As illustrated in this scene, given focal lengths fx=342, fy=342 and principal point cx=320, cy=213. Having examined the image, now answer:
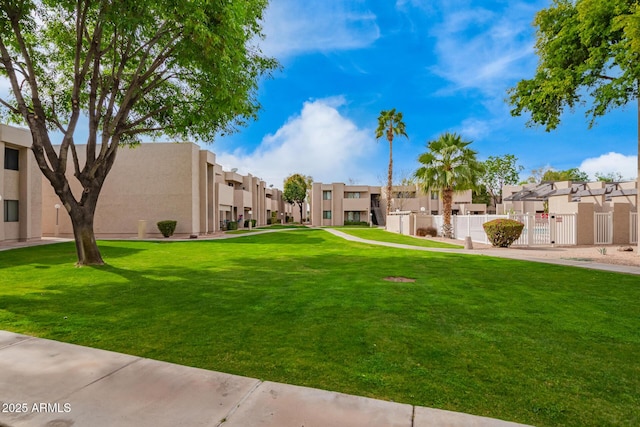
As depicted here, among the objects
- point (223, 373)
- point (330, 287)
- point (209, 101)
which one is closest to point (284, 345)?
point (223, 373)

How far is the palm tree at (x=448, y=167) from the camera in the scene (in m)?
23.9

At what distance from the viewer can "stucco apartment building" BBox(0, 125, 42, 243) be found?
2142 cm

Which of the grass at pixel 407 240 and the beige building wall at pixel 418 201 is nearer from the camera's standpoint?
the grass at pixel 407 240

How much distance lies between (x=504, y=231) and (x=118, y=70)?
1968 centimetres

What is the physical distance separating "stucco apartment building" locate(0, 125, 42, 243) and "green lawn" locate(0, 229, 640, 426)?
1584 centimetres

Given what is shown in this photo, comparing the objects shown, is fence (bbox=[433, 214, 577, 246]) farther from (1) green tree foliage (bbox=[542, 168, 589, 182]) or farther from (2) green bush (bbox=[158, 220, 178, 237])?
(1) green tree foliage (bbox=[542, 168, 589, 182])

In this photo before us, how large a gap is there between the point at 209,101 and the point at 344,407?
11846 millimetres

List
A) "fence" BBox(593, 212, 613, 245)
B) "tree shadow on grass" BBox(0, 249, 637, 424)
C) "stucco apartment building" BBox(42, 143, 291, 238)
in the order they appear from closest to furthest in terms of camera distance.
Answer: "tree shadow on grass" BBox(0, 249, 637, 424), "fence" BBox(593, 212, 613, 245), "stucco apartment building" BBox(42, 143, 291, 238)

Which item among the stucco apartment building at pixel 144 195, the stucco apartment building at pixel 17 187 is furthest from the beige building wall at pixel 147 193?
the stucco apartment building at pixel 17 187

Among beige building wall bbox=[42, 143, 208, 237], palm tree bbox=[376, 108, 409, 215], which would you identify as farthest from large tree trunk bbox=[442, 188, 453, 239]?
beige building wall bbox=[42, 143, 208, 237]

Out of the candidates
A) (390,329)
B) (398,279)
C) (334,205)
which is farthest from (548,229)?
(334,205)

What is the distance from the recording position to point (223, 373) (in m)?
3.92

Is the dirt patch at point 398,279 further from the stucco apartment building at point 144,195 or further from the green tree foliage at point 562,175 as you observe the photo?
the green tree foliage at point 562,175

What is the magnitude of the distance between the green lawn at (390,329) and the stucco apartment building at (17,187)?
15.8 metres
